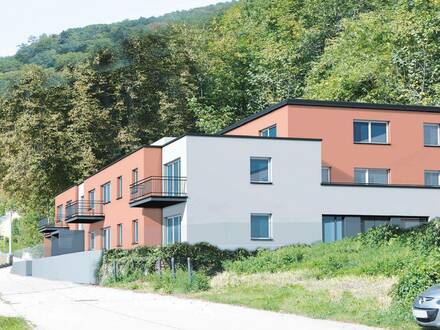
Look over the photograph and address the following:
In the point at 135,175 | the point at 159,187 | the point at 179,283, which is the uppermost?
the point at 135,175

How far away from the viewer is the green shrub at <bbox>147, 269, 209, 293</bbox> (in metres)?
27.6

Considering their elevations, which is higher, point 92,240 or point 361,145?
point 361,145

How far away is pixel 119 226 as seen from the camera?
49.6 m

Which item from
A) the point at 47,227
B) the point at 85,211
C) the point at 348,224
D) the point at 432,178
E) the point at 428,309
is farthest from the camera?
the point at 47,227

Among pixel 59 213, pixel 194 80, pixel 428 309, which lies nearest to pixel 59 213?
pixel 59 213

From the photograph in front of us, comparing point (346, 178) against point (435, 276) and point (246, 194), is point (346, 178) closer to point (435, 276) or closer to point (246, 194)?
point (246, 194)

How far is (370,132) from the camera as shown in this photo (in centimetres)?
4378

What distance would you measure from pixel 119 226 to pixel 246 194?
42.6 ft

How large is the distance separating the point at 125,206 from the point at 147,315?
93.1ft

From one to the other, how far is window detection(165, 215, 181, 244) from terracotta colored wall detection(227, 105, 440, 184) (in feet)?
23.5

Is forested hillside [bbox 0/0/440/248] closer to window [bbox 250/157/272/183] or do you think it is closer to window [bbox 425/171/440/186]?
window [bbox 425/171/440/186]

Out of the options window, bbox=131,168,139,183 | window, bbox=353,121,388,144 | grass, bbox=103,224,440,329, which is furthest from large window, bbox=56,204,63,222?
grass, bbox=103,224,440,329

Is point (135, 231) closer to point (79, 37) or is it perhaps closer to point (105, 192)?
point (105, 192)

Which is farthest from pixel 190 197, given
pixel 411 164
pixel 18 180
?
pixel 18 180
